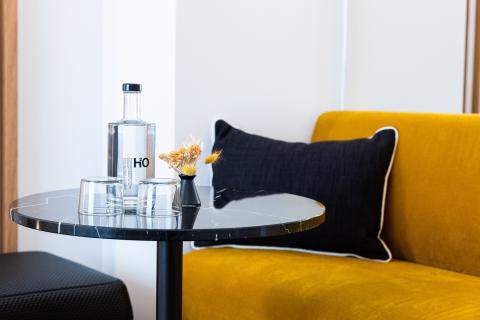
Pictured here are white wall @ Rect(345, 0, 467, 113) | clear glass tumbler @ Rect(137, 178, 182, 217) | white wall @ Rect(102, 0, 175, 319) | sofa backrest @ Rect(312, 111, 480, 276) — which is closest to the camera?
clear glass tumbler @ Rect(137, 178, 182, 217)

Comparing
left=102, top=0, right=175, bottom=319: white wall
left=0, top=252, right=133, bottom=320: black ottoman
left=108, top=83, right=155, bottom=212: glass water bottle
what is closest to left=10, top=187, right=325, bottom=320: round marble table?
Result: left=108, top=83, right=155, bottom=212: glass water bottle

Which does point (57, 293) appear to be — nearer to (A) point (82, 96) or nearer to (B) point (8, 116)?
(B) point (8, 116)

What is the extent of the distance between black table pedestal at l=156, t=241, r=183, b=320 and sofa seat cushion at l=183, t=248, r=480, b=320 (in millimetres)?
418

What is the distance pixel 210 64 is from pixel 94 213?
1.10m

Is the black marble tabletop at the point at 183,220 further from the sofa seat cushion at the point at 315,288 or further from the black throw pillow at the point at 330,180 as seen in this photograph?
the black throw pillow at the point at 330,180

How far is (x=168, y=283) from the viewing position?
1.71 m

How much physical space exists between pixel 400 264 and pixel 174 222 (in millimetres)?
991

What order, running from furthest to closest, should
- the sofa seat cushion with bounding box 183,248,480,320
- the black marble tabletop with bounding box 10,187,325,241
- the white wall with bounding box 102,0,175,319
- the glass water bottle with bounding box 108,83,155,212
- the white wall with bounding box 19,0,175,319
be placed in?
the white wall with bounding box 19,0,175,319 < the white wall with bounding box 102,0,175,319 < the sofa seat cushion with bounding box 183,248,480,320 < the glass water bottle with bounding box 108,83,155,212 < the black marble tabletop with bounding box 10,187,325,241

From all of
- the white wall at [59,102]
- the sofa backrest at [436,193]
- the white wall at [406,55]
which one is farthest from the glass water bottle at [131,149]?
the white wall at [406,55]

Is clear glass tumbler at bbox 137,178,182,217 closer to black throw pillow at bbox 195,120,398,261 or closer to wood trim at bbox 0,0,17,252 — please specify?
black throw pillow at bbox 195,120,398,261

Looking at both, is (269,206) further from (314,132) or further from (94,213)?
(314,132)

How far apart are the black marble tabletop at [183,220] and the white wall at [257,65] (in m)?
0.78

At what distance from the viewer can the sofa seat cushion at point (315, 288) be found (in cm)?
188

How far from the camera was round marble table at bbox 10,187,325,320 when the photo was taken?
1.46 m
